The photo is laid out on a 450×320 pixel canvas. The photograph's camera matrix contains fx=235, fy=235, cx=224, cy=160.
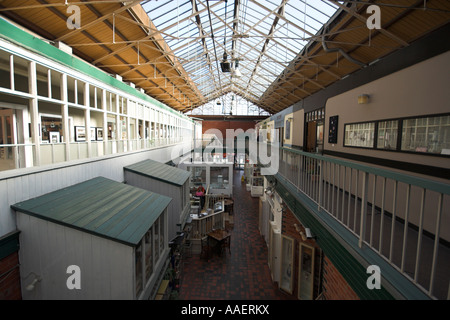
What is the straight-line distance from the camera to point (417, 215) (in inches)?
162

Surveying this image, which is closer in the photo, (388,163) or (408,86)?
(408,86)

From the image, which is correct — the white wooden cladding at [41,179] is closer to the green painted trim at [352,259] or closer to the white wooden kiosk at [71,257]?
the white wooden kiosk at [71,257]

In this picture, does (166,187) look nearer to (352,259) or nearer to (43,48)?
(43,48)

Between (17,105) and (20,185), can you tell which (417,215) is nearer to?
(20,185)

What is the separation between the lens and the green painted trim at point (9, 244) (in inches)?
131

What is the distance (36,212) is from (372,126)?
→ 7285mm

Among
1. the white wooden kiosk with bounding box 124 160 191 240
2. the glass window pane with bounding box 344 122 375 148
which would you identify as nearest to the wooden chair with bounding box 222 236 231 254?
the white wooden kiosk with bounding box 124 160 191 240

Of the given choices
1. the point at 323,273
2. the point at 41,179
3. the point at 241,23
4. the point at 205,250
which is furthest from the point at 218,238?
the point at 241,23

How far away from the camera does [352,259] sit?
277 centimetres

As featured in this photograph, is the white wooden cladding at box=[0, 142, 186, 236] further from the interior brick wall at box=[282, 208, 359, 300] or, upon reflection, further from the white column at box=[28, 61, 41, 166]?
the interior brick wall at box=[282, 208, 359, 300]

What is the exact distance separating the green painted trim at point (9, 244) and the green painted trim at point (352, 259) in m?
4.65
